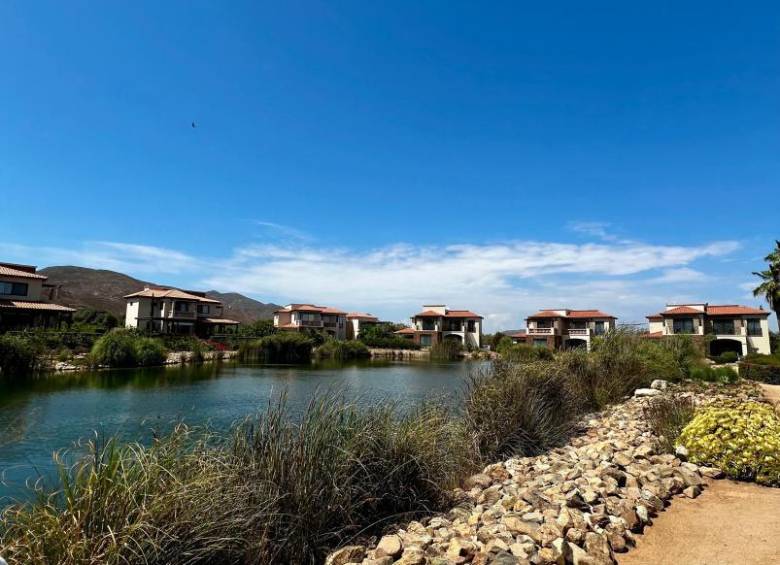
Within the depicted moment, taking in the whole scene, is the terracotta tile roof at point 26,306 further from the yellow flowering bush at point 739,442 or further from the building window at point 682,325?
the building window at point 682,325

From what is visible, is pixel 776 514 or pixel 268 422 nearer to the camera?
pixel 268 422

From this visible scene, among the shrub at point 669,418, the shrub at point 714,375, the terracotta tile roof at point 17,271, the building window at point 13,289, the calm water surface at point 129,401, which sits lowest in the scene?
the calm water surface at point 129,401

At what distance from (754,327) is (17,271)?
62.6m

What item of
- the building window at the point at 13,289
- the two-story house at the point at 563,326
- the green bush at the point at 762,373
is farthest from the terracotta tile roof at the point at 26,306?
the two-story house at the point at 563,326

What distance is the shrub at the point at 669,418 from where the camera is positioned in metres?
7.67

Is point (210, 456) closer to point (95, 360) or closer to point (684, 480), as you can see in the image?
point (684, 480)

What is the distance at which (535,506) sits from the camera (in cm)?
489

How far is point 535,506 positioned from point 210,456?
10.8 ft

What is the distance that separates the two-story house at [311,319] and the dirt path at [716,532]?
54.5 metres

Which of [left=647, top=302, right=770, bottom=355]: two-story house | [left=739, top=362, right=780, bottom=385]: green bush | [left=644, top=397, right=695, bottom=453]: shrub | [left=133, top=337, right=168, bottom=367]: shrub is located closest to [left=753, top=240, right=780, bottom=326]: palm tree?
[left=647, top=302, right=770, bottom=355]: two-story house

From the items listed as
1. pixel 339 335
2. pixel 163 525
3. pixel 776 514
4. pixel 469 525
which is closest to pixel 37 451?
pixel 163 525

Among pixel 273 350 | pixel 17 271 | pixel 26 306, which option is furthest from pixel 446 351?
pixel 17 271

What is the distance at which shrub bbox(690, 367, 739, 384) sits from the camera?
1603 cm

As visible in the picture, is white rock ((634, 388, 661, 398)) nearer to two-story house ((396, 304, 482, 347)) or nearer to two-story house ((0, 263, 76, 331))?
two-story house ((0, 263, 76, 331))
